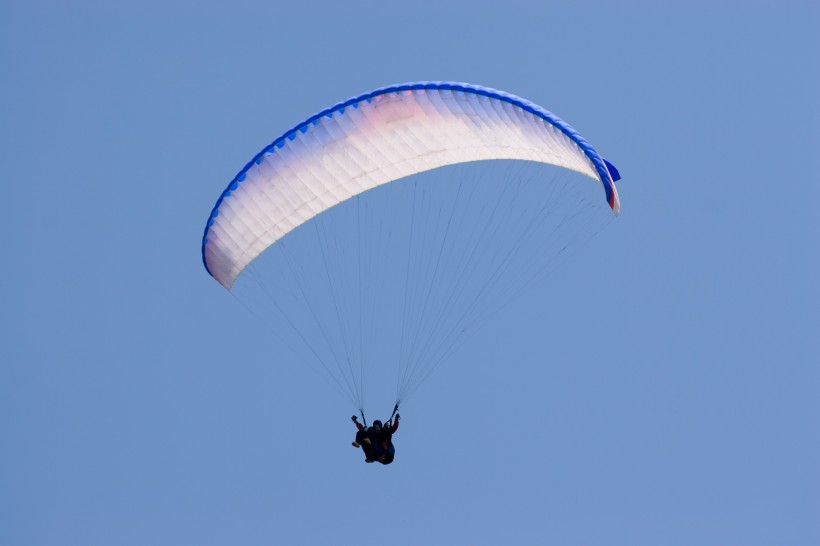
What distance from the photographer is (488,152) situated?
92.3 ft

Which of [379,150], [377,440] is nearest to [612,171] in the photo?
[379,150]

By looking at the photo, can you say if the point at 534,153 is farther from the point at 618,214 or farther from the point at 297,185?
the point at 297,185

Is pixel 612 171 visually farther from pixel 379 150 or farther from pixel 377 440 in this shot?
pixel 377 440

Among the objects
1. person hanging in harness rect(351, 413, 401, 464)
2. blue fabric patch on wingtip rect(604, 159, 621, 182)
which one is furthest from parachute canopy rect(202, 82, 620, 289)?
person hanging in harness rect(351, 413, 401, 464)

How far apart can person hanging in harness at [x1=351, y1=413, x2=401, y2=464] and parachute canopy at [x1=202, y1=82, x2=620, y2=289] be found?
3.18 m

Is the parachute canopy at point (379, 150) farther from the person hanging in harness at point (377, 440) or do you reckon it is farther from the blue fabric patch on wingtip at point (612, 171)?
the person hanging in harness at point (377, 440)

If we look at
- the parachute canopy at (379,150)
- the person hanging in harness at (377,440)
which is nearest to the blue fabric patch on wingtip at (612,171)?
the parachute canopy at (379,150)

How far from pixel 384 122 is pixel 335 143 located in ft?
2.64

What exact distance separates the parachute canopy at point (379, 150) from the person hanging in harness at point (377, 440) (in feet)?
10.4

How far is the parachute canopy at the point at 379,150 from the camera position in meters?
27.6

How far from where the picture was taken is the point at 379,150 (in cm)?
2864

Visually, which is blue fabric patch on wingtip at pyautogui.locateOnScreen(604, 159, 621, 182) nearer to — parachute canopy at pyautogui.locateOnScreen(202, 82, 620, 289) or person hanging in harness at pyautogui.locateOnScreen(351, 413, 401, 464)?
parachute canopy at pyautogui.locateOnScreen(202, 82, 620, 289)

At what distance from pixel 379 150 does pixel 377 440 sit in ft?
14.0

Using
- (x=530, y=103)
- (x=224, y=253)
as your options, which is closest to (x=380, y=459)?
(x=224, y=253)
